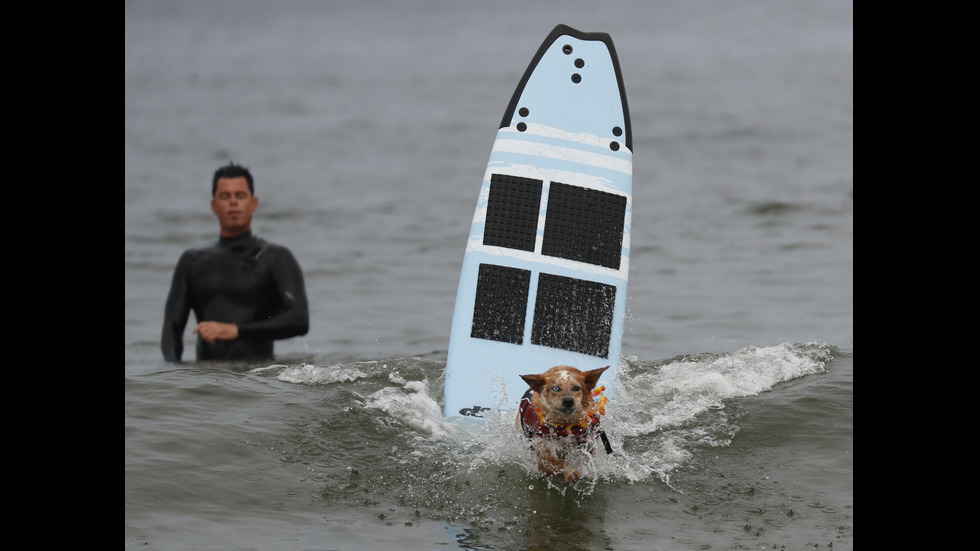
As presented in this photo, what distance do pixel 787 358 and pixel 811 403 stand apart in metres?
1.00

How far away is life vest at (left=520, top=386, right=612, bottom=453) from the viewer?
18.1 ft

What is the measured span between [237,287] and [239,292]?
0.14 feet

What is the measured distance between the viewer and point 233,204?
27.8 ft

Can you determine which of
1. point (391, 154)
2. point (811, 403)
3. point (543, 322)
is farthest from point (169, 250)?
point (811, 403)

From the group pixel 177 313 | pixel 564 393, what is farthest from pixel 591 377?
pixel 177 313

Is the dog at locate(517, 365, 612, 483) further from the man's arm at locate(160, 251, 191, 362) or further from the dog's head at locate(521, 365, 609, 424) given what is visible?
the man's arm at locate(160, 251, 191, 362)


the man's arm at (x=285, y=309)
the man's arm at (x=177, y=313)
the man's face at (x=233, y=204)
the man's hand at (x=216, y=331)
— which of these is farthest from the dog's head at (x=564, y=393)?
the man's arm at (x=177, y=313)

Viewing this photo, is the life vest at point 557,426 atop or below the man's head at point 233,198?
below

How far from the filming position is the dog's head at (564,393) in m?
5.34

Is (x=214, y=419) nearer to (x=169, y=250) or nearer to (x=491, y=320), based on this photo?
(x=491, y=320)

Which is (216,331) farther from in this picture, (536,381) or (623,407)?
(536,381)

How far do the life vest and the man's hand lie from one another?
3295mm

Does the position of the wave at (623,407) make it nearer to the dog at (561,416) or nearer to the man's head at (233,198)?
the dog at (561,416)

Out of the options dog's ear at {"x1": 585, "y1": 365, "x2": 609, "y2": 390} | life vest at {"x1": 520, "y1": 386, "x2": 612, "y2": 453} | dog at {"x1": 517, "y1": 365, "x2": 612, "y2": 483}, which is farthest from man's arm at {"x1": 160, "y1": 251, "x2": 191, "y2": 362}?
dog's ear at {"x1": 585, "y1": 365, "x2": 609, "y2": 390}
